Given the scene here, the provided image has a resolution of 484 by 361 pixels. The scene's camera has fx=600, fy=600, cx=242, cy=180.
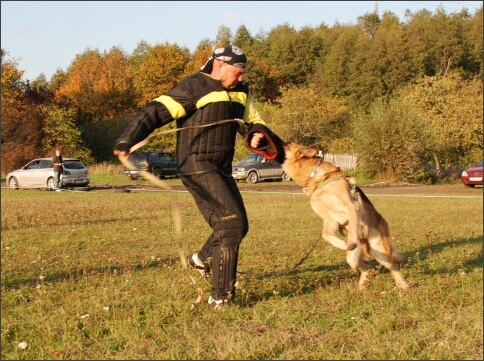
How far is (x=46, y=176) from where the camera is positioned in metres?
26.2

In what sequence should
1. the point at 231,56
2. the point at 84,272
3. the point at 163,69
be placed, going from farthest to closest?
the point at 163,69 < the point at 84,272 < the point at 231,56

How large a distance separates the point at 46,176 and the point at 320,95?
23.5 meters

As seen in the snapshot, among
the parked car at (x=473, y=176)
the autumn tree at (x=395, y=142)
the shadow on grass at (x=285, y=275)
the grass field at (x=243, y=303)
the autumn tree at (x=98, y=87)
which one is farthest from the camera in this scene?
the autumn tree at (x=98, y=87)

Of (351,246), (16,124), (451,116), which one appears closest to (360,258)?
(351,246)

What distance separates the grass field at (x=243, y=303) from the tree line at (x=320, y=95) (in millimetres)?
18036

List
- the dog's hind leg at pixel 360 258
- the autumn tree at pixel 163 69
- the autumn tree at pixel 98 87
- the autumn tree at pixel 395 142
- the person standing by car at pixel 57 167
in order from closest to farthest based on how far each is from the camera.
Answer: the dog's hind leg at pixel 360 258, the person standing by car at pixel 57 167, the autumn tree at pixel 163 69, the autumn tree at pixel 395 142, the autumn tree at pixel 98 87

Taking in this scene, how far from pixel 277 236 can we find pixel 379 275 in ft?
11.7

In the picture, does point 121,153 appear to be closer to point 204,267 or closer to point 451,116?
point 204,267

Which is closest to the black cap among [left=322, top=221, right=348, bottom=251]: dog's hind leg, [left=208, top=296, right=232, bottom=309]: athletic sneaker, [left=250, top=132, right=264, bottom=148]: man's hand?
[left=250, top=132, right=264, bottom=148]: man's hand

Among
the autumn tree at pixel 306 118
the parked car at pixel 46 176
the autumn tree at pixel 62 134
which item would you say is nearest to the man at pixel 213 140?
the parked car at pixel 46 176

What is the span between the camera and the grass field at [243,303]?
397cm

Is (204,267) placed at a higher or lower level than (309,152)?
lower

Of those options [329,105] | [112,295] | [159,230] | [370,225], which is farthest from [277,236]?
[329,105]

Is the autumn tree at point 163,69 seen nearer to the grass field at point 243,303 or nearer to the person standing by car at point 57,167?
the person standing by car at point 57,167
